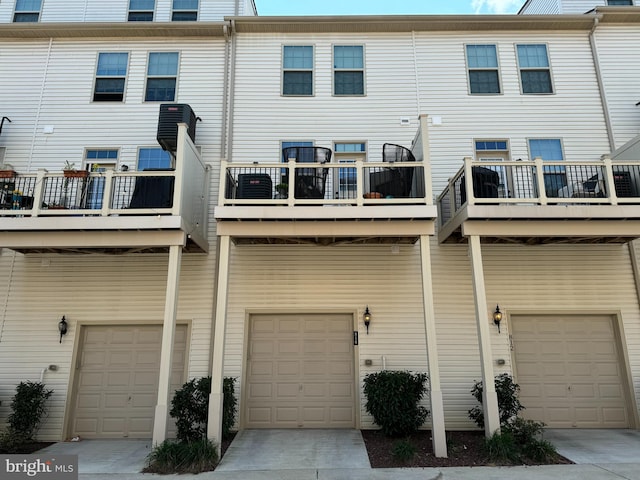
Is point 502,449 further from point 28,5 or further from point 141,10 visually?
point 28,5

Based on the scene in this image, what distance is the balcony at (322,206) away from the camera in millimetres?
6758

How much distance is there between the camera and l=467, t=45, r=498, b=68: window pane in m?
9.48

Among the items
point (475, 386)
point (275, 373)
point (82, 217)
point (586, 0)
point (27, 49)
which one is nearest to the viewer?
point (82, 217)

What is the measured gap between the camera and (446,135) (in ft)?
29.7

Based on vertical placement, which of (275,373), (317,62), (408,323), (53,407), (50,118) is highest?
(317,62)

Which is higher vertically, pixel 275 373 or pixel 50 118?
pixel 50 118

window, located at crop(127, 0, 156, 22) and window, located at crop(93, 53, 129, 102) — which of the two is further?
window, located at crop(127, 0, 156, 22)

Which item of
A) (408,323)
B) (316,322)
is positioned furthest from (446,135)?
(316,322)

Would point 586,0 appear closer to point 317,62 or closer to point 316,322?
point 317,62

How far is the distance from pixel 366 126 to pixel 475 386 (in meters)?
5.79

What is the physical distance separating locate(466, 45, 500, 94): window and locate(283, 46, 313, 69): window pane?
12.3ft

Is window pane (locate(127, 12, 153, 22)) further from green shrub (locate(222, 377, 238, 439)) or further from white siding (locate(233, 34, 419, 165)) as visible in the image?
green shrub (locate(222, 377, 238, 439))

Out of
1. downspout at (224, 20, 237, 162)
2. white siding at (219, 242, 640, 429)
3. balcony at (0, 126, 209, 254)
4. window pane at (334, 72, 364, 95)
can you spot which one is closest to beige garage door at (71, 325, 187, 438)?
white siding at (219, 242, 640, 429)

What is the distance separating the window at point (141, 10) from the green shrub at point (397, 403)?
33.5 feet
